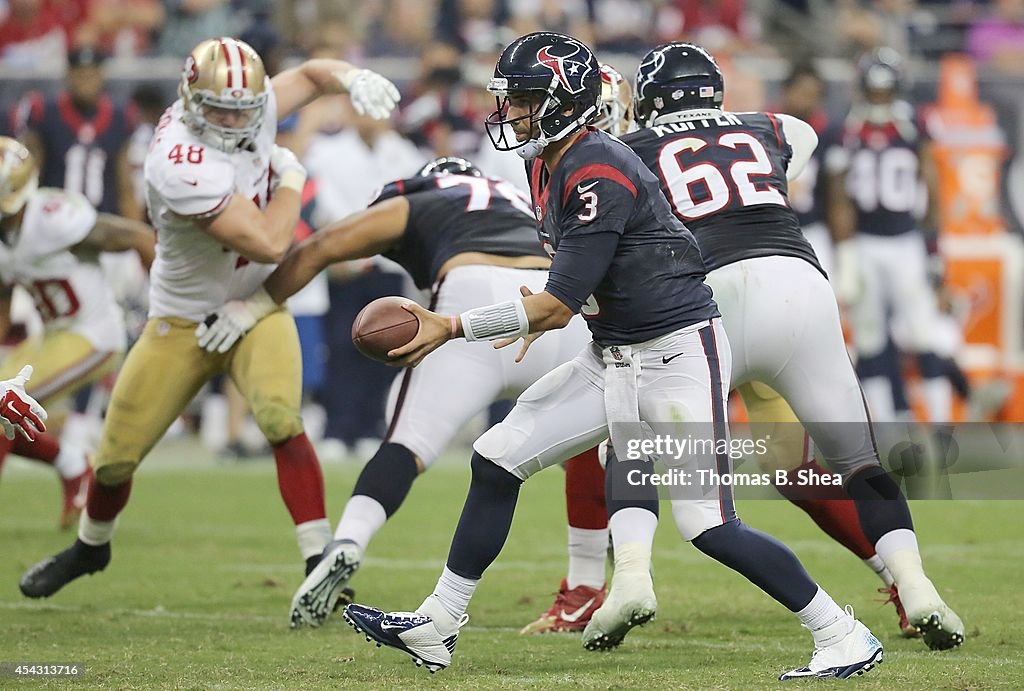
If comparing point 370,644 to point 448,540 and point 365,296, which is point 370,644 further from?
point 365,296

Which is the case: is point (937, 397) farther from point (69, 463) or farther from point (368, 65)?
point (69, 463)

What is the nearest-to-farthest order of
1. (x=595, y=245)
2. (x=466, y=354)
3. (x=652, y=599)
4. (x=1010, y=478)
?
(x=595, y=245) < (x=652, y=599) < (x=466, y=354) < (x=1010, y=478)

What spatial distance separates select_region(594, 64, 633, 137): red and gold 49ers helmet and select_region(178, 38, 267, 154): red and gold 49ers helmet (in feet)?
4.05

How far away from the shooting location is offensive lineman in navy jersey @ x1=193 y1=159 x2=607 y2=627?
530cm

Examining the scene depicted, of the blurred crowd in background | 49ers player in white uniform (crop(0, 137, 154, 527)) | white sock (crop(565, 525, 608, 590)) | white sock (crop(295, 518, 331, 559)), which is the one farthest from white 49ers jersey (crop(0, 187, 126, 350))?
white sock (crop(565, 525, 608, 590))

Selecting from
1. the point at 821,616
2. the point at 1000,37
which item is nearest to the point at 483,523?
the point at 821,616

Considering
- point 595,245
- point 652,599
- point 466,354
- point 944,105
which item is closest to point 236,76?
point 466,354

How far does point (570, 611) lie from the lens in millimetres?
5320

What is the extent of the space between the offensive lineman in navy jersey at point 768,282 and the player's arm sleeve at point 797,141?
16 cm

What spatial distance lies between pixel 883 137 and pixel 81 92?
528cm

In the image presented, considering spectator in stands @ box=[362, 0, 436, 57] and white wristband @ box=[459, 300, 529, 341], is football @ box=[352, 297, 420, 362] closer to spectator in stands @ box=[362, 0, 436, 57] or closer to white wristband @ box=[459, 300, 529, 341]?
white wristband @ box=[459, 300, 529, 341]

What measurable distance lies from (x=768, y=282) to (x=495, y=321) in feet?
3.43

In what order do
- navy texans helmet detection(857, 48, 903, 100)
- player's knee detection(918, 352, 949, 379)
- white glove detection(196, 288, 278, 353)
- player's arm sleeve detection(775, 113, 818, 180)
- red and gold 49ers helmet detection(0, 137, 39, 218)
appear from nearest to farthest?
1. player's arm sleeve detection(775, 113, 818, 180)
2. white glove detection(196, 288, 278, 353)
3. red and gold 49ers helmet detection(0, 137, 39, 218)
4. navy texans helmet detection(857, 48, 903, 100)
5. player's knee detection(918, 352, 949, 379)

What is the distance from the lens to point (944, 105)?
12.2 meters
